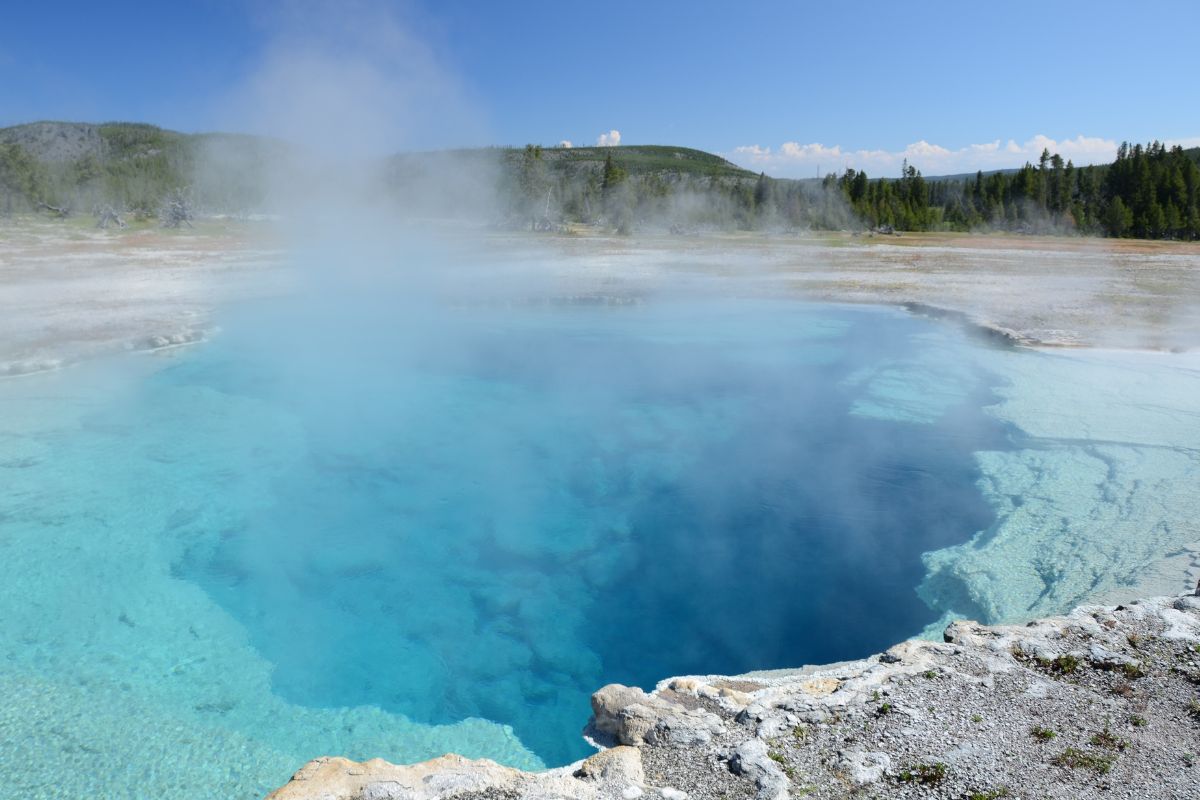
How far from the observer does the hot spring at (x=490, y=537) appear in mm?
3906

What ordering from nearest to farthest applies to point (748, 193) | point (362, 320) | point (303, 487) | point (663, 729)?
point (663, 729), point (303, 487), point (362, 320), point (748, 193)

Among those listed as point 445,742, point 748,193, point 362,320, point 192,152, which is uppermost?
point 192,152

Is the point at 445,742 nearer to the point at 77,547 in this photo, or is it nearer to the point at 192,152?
the point at 77,547

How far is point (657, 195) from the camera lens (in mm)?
44625

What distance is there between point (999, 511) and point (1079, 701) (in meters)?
3.03

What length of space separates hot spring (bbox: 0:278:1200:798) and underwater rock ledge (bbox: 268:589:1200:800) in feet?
3.24

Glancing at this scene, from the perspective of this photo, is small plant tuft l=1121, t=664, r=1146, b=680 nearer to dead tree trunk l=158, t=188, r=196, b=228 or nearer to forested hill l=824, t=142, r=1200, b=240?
dead tree trunk l=158, t=188, r=196, b=228

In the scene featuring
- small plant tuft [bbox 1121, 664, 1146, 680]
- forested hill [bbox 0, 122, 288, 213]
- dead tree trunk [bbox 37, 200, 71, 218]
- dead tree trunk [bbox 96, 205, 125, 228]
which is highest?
forested hill [bbox 0, 122, 288, 213]

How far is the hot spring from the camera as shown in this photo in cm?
391

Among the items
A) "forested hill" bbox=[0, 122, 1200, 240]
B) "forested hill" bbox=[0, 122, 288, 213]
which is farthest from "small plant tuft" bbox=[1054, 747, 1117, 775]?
"forested hill" bbox=[0, 122, 1200, 240]

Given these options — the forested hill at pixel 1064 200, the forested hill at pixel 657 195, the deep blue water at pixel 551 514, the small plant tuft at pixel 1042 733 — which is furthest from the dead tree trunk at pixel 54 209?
the small plant tuft at pixel 1042 733

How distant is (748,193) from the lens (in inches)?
1806

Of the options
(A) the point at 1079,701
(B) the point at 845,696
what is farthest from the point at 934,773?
(A) the point at 1079,701

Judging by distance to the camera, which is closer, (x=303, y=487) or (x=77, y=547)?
(x=77, y=547)
